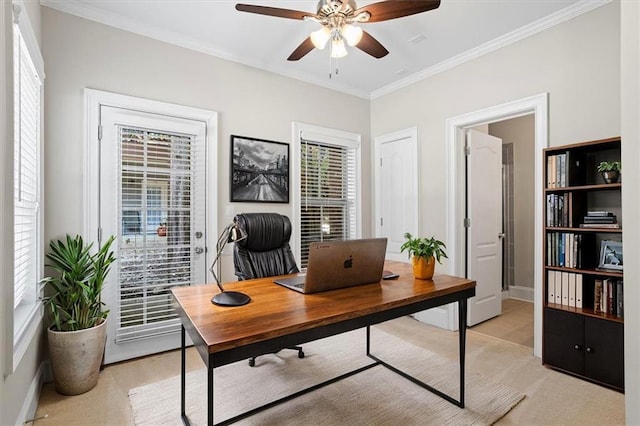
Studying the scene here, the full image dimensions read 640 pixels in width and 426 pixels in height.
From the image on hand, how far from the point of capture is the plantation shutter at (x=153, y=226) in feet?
8.89

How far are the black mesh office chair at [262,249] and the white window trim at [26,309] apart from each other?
1255 millimetres

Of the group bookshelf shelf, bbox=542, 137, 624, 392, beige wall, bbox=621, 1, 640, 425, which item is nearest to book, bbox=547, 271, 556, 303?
bookshelf shelf, bbox=542, 137, 624, 392

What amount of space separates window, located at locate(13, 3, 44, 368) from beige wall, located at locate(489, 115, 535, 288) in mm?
5406

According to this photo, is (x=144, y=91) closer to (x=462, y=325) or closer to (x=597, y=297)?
(x=462, y=325)

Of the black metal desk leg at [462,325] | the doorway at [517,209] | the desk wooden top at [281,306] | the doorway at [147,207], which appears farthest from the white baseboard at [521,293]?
the doorway at [147,207]

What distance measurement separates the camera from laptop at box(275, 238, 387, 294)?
1561 mm

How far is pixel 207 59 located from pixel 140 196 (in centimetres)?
149

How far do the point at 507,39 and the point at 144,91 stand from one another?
10.9ft

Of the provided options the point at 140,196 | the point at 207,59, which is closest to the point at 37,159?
the point at 140,196

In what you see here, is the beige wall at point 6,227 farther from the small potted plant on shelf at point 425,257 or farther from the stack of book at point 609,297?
the stack of book at point 609,297

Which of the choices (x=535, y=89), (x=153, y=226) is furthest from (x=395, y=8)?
(x=153, y=226)

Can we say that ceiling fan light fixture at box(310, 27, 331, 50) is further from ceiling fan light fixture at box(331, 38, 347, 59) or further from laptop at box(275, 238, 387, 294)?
laptop at box(275, 238, 387, 294)

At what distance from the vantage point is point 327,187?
160 inches

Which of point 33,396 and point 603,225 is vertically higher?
point 603,225
